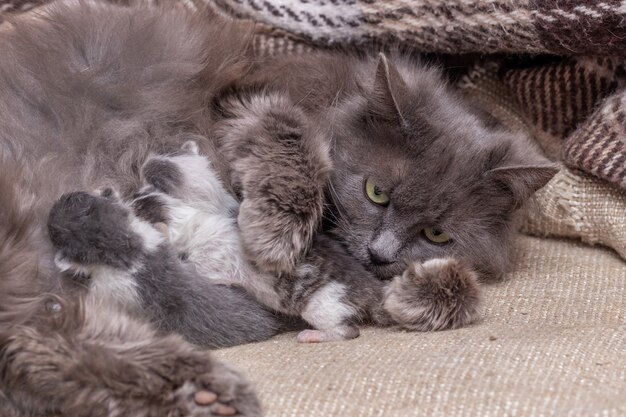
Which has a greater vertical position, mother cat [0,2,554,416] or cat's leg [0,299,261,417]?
mother cat [0,2,554,416]

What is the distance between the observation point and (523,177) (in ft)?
6.54

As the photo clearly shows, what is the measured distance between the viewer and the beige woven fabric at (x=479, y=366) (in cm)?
142

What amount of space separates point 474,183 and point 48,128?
1.17 metres

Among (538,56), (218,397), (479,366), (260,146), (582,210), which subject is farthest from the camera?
(538,56)

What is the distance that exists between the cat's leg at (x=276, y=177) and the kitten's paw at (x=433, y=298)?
0.28 meters

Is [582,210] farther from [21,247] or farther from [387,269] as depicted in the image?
[21,247]

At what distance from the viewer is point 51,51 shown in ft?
6.55

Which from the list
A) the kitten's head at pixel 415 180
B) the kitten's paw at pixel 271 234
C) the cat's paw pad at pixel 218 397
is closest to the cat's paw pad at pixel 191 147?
the kitten's paw at pixel 271 234

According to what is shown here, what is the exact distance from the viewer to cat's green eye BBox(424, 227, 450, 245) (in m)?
2.06

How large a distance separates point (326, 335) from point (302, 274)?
168mm

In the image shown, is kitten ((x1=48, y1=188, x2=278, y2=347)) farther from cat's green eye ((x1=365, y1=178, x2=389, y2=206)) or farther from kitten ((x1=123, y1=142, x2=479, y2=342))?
cat's green eye ((x1=365, y1=178, x2=389, y2=206))

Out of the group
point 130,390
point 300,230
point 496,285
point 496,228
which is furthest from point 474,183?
point 130,390

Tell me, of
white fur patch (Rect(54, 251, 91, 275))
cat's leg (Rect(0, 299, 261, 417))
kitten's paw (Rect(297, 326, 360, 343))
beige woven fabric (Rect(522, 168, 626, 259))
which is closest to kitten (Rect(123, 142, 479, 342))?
kitten's paw (Rect(297, 326, 360, 343))

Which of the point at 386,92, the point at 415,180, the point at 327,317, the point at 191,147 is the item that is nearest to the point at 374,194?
the point at 415,180
